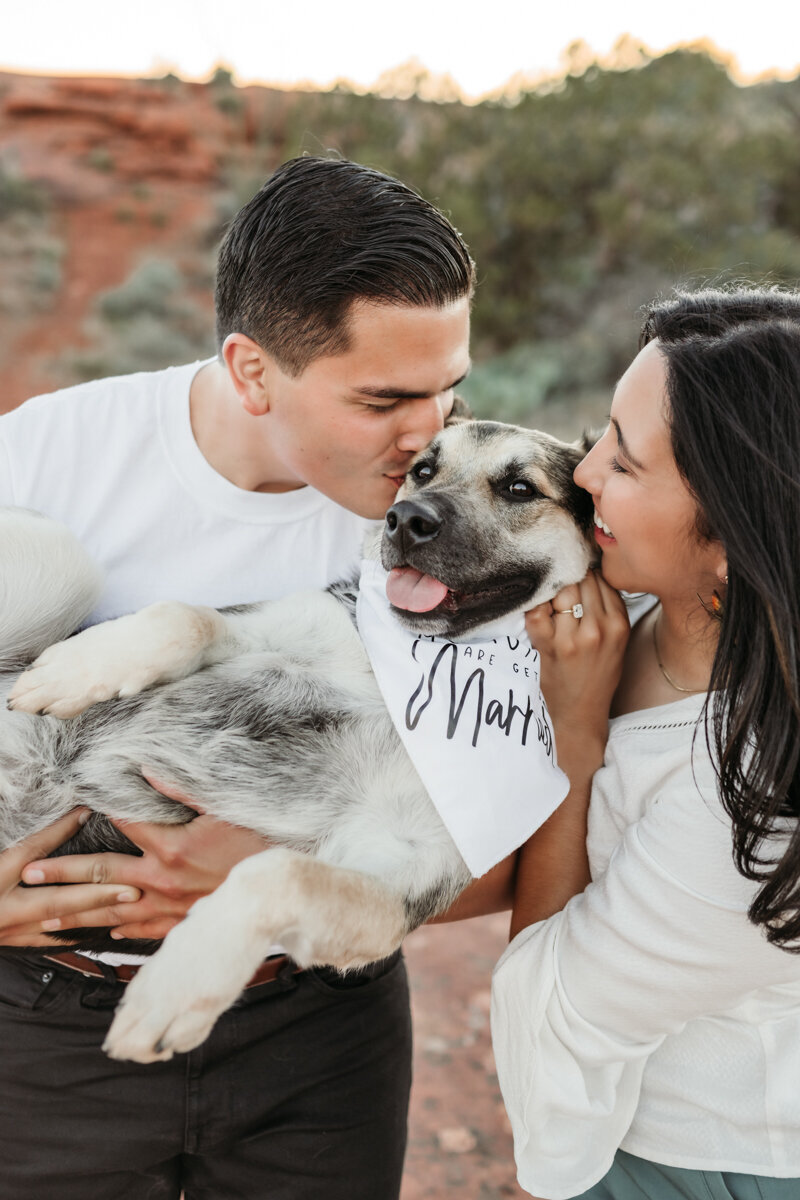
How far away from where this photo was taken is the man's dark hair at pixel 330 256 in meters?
2.36

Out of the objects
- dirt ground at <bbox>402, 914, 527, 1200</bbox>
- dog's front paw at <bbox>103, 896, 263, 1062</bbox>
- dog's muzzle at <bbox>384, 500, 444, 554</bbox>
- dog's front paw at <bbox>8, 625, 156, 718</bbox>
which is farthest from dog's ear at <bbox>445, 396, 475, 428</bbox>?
dirt ground at <bbox>402, 914, 527, 1200</bbox>

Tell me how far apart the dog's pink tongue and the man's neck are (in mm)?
454

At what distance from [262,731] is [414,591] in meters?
0.56

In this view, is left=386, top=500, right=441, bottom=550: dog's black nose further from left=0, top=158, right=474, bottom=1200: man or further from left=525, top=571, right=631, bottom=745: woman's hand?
left=525, top=571, right=631, bottom=745: woman's hand

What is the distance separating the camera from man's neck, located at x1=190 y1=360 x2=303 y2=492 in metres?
2.54

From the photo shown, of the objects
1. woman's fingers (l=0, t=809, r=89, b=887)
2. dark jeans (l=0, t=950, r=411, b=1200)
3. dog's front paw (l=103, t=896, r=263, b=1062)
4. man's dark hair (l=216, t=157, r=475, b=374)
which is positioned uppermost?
man's dark hair (l=216, t=157, r=475, b=374)

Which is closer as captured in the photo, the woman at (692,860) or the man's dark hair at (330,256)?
the woman at (692,860)

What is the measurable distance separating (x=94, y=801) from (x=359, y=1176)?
1117mm

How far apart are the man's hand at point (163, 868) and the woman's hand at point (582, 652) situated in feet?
2.76

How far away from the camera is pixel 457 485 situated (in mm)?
2592

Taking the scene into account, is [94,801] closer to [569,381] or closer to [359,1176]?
[359,1176]

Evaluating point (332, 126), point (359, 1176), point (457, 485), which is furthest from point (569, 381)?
point (359, 1176)

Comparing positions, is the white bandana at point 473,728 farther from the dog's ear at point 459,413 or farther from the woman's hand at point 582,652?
the dog's ear at point 459,413

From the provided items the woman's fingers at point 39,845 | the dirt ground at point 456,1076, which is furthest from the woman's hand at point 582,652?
the dirt ground at point 456,1076
